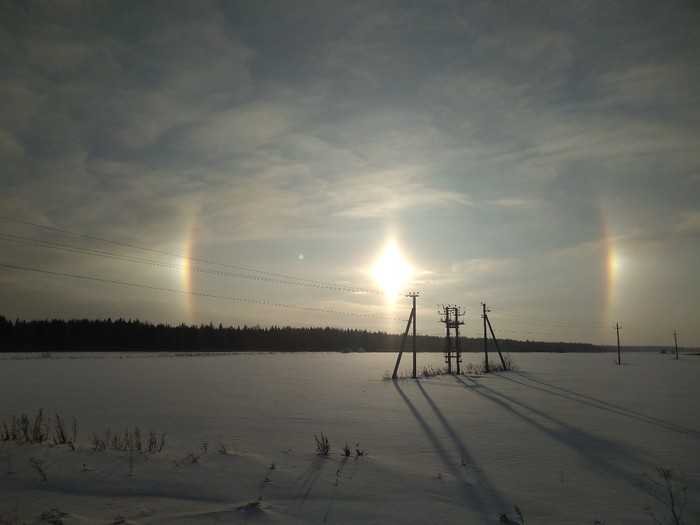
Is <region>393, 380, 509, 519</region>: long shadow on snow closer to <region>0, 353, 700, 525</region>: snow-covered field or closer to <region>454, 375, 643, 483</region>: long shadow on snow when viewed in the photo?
<region>0, 353, 700, 525</region>: snow-covered field

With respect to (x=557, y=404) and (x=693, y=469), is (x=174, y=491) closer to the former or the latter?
(x=693, y=469)

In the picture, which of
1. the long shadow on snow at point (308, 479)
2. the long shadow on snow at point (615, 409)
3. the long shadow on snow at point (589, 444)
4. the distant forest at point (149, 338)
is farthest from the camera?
the distant forest at point (149, 338)

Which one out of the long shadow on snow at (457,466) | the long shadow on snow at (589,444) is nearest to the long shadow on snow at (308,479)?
the long shadow on snow at (457,466)

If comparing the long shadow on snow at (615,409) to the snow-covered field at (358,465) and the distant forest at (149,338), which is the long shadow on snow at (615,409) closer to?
the snow-covered field at (358,465)

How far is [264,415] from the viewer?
587 inches

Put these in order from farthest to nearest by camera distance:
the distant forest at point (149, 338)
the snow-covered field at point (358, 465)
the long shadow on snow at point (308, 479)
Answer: the distant forest at point (149, 338)
the long shadow on snow at point (308, 479)
the snow-covered field at point (358, 465)

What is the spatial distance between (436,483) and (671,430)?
8.95m

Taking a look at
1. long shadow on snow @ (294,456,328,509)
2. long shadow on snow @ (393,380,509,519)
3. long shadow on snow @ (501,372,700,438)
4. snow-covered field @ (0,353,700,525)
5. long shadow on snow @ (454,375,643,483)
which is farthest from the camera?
long shadow on snow @ (501,372,700,438)

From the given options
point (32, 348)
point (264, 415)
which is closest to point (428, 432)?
point (264, 415)

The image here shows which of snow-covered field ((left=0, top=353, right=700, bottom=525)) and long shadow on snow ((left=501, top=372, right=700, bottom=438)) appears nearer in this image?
snow-covered field ((left=0, top=353, right=700, bottom=525))

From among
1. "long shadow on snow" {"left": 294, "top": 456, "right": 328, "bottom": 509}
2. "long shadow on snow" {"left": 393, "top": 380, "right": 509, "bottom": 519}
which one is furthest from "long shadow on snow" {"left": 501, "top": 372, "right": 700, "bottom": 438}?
"long shadow on snow" {"left": 294, "top": 456, "right": 328, "bottom": 509}

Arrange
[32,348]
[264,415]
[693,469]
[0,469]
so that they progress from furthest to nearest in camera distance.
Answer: [32,348], [264,415], [693,469], [0,469]

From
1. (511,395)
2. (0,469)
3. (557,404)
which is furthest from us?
(511,395)

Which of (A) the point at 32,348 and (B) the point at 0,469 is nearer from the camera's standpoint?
(B) the point at 0,469
